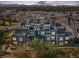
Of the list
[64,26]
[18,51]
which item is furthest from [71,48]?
[18,51]

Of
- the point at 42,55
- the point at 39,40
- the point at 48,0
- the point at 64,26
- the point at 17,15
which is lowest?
the point at 42,55

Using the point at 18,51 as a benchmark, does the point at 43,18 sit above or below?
above

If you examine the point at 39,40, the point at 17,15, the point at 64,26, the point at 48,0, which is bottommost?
the point at 39,40

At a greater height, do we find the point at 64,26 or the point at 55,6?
the point at 55,6

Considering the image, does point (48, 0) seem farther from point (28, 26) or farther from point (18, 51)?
point (18, 51)

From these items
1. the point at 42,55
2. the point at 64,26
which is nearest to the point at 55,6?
the point at 64,26

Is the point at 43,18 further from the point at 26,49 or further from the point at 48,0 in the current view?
the point at 26,49

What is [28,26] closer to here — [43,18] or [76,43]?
[43,18]
